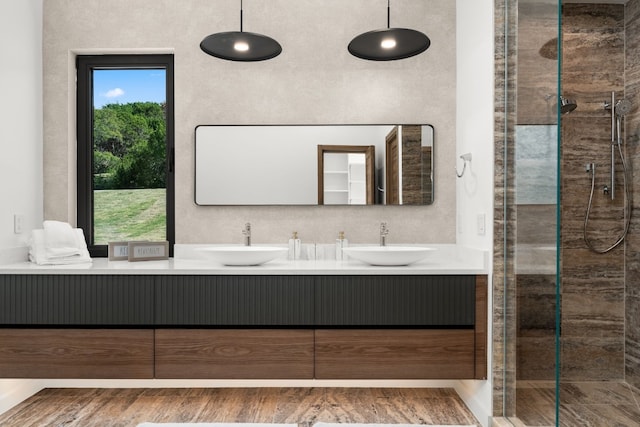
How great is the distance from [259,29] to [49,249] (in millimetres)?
1825

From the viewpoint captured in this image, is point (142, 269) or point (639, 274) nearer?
point (142, 269)

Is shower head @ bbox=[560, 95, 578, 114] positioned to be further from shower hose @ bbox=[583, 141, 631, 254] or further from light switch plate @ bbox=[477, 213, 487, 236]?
light switch plate @ bbox=[477, 213, 487, 236]

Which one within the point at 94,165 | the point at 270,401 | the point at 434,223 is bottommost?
the point at 270,401

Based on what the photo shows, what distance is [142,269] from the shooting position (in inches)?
91.6

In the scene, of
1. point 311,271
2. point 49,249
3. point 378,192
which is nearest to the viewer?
point 311,271

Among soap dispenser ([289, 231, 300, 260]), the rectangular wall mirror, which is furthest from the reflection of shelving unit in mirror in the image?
soap dispenser ([289, 231, 300, 260])

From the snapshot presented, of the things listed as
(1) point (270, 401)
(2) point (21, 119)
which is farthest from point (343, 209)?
(2) point (21, 119)

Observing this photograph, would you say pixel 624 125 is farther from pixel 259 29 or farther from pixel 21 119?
pixel 21 119

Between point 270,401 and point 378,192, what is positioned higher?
point 378,192

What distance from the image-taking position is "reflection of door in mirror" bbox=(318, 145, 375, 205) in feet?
9.49

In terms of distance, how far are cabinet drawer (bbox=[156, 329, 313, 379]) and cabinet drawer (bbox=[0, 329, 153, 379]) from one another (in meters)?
0.13

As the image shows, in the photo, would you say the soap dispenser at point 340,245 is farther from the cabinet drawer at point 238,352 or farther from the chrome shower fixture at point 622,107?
the chrome shower fixture at point 622,107

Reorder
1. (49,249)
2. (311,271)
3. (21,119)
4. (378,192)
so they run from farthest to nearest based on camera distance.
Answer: (378,192) < (21,119) < (49,249) < (311,271)

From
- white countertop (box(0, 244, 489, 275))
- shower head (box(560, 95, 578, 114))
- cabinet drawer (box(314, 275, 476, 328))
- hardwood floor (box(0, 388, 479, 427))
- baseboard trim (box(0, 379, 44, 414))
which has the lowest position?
hardwood floor (box(0, 388, 479, 427))
